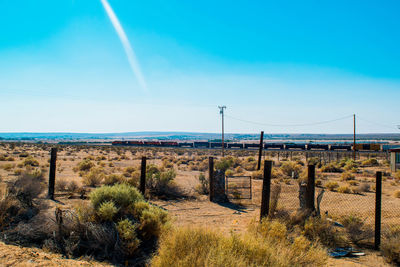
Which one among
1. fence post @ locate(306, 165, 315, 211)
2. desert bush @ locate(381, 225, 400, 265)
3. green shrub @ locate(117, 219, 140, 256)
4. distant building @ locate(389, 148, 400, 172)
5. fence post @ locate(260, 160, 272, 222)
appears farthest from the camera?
distant building @ locate(389, 148, 400, 172)

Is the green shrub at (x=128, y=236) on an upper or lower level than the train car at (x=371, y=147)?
lower

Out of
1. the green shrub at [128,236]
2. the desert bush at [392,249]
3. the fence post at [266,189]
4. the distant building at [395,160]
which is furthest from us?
the distant building at [395,160]

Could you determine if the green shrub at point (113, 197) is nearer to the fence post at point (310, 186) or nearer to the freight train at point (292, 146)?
the fence post at point (310, 186)

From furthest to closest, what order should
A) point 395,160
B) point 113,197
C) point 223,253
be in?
point 395,160, point 113,197, point 223,253

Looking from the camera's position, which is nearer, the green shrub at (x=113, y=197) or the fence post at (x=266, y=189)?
the green shrub at (x=113, y=197)

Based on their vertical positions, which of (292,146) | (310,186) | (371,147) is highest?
(310,186)

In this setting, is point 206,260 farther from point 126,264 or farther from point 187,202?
point 187,202

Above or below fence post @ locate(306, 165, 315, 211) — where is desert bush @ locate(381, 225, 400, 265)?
below

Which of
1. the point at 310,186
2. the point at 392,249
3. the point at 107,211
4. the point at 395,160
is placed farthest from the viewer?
the point at 395,160

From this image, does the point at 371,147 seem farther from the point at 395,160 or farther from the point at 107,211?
the point at 107,211

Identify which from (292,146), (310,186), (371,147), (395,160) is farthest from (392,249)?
(292,146)

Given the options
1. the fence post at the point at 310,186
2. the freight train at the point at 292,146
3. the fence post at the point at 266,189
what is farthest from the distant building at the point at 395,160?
the freight train at the point at 292,146

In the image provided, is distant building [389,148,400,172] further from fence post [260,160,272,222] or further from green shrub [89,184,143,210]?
green shrub [89,184,143,210]

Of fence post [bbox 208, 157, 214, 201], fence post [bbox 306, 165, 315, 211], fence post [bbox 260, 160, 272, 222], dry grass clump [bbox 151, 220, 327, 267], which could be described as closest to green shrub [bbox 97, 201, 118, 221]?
dry grass clump [bbox 151, 220, 327, 267]
